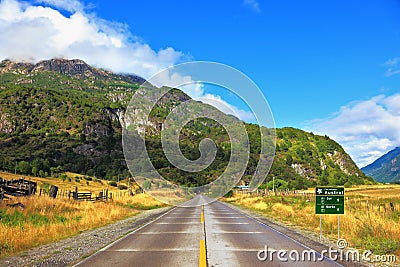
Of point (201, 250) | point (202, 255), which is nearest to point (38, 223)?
point (201, 250)

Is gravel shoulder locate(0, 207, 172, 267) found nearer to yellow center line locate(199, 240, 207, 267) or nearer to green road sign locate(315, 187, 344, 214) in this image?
yellow center line locate(199, 240, 207, 267)

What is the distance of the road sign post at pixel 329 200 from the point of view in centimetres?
1274

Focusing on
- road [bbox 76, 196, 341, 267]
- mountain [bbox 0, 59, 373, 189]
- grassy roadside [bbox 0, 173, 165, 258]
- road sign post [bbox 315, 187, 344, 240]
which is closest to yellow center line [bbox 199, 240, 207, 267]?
road [bbox 76, 196, 341, 267]

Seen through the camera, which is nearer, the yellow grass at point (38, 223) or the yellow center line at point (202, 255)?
the yellow center line at point (202, 255)

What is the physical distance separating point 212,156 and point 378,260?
78.2 ft

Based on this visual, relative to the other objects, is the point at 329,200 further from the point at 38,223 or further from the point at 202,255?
the point at 38,223

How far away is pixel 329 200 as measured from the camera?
12875 millimetres

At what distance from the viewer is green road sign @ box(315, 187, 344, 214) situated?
12.7 metres

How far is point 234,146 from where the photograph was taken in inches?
1283

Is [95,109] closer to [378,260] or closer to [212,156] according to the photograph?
[212,156]

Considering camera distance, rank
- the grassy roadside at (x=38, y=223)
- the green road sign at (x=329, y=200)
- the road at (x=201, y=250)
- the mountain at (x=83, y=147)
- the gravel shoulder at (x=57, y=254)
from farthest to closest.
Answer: the mountain at (x=83, y=147), the green road sign at (x=329, y=200), the grassy roadside at (x=38, y=223), the gravel shoulder at (x=57, y=254), the road at (x=201, y=250)

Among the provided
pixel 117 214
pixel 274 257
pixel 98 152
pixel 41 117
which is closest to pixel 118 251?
pixel 274 257

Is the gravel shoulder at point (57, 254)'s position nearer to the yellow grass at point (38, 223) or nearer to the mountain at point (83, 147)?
the yellow grass at point (38, 223)

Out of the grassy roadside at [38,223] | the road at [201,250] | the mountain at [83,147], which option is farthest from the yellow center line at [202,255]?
the mountain at [83,147]
